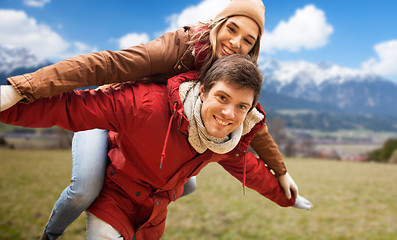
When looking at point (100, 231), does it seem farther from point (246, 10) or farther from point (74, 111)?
point (246, 10)

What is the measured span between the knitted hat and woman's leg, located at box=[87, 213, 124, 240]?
1.26 m

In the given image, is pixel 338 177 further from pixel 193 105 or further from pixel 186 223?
pixel 193 105

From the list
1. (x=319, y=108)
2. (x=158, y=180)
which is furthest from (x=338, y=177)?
(x=319, y=108)

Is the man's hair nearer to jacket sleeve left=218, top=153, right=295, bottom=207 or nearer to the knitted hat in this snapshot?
the knitted hat

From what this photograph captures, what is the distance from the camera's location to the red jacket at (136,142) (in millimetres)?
1200

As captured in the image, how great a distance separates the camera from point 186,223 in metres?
6.37

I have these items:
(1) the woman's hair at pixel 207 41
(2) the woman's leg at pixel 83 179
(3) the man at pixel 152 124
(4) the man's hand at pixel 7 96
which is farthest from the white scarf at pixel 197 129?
(4) the man's hand at pixel 7 96

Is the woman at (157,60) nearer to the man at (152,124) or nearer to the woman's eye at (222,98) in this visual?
the man at (152,124)

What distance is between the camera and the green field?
236 inches

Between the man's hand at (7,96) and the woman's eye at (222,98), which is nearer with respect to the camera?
the man's hand at (7,96)

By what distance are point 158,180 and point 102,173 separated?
318 mm

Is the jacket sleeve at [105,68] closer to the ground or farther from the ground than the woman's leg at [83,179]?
farther from the ground

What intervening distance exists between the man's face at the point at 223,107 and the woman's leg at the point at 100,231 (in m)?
0.72

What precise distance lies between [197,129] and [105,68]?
50 cm
